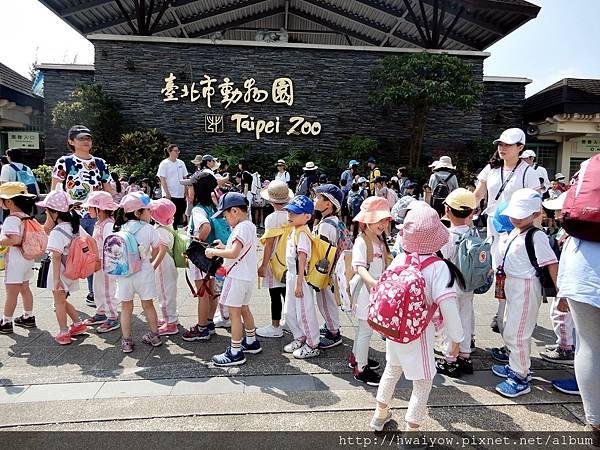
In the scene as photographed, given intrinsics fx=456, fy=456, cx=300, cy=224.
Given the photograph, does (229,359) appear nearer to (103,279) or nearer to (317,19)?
(103,279)

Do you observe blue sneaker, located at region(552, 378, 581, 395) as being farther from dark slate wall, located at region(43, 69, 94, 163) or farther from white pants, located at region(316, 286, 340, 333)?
dark slate wall, located at region(43, 69, 94, 163)

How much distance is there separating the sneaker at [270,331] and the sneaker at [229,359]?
698 millimetres

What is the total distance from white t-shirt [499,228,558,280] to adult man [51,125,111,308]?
4.20 metres

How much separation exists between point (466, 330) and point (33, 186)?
7.36m

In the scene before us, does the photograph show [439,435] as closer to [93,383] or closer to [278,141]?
[93,383]

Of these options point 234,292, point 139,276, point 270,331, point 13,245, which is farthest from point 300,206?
point 13,245

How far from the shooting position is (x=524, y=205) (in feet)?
10.8

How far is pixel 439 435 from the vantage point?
→ 2807mm

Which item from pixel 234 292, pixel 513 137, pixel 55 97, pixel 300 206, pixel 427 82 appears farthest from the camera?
pixel 55 97

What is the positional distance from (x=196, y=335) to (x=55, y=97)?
13.9 meters

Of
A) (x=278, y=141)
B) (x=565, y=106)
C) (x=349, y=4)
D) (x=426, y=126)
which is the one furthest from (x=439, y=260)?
(x=349, y=4)

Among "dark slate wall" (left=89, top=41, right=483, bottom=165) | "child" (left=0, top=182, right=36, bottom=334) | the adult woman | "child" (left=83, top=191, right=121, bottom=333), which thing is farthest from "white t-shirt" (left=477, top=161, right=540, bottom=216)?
"dark slate wall" (left=89, top=41, right=483, bottom=165)

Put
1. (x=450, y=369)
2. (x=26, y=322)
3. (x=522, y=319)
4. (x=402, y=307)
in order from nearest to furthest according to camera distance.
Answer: (x=402, y=307), (x=522, y=319), (x=450, y=369), (x=26, y=322)

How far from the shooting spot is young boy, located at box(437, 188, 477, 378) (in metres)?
3.60
